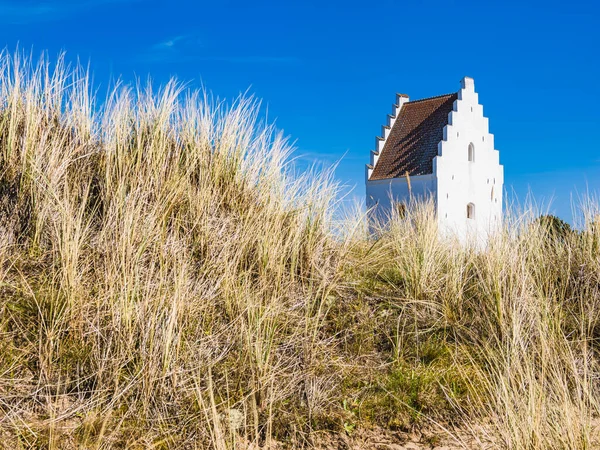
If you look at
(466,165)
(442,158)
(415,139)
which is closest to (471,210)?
(466,165)

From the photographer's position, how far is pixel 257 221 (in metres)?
4.62

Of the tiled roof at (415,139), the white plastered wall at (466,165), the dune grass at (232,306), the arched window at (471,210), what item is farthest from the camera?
the arched window at (471,210)

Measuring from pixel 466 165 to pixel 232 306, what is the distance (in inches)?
858

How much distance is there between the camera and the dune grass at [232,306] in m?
2.88

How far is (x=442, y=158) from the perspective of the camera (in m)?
22.0


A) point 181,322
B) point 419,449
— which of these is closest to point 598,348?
point 419,449

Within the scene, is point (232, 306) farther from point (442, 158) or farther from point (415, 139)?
point (415, 139)

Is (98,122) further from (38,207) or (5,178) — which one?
(38,207)

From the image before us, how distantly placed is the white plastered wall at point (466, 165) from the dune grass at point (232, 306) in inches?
657

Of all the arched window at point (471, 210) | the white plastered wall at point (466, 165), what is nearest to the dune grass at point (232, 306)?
the white plastered wall at point (466, 165)

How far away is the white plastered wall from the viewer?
22.3 metres

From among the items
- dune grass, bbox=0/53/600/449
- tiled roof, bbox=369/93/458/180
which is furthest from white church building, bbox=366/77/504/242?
dune grass, bbox=0/53/600/449

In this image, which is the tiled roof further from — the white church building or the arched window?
the arched window

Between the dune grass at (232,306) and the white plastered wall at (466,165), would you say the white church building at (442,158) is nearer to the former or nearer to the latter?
the white plastered wall at (466,165)
